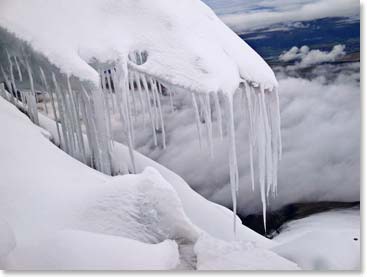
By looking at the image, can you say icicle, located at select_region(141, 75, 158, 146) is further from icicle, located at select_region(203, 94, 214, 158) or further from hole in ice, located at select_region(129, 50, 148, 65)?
icicle, located at select_region(203, 94, 214, 158)

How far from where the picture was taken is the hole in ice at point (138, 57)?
1771 millimetres

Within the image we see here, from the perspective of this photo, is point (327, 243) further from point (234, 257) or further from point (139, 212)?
point (139, 212)

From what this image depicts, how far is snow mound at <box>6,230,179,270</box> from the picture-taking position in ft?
5.65

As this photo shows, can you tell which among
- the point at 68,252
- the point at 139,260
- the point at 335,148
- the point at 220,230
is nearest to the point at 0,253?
the point at 68,252

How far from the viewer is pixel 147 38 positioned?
1772 millimetres

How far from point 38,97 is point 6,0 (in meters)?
0.34

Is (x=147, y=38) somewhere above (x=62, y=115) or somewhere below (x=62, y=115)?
above

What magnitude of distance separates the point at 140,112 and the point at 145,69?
0.51 ft

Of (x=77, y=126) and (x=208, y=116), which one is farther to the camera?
(x=77, y=126)

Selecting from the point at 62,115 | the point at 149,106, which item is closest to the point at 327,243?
the point at 149,106

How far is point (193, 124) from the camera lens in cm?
181

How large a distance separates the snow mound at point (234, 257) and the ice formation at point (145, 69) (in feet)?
0.51

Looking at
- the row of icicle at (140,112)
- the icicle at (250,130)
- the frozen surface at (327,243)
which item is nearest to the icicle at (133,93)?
the row of icicle at (140,112)

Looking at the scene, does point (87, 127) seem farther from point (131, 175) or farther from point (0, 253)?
point (0, 253)
